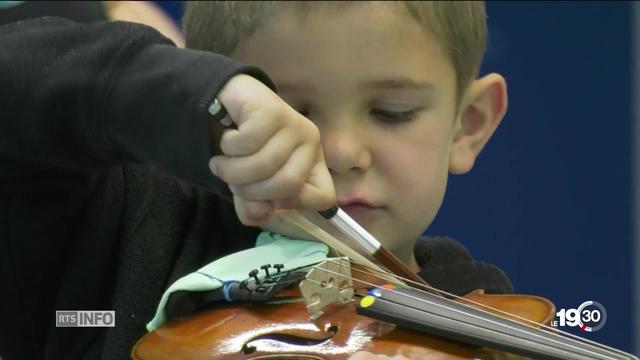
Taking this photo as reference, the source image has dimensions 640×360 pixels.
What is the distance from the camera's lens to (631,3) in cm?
116

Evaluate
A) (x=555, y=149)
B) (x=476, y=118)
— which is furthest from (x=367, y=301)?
(x=555, y=149)

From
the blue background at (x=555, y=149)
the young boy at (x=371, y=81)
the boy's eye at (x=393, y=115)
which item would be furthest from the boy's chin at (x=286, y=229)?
the blue background at (x=555, y=149)

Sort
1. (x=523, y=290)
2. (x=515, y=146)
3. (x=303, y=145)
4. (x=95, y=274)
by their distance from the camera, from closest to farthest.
A: (x=303, y=145) → (x=95, y=274) → (x=523, y=290) → (x=515, y=146)

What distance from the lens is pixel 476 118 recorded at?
812 mm

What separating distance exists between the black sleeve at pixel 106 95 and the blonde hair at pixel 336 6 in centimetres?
15

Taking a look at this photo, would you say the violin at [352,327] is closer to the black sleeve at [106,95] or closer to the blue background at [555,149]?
the black sleeve at [106,95]

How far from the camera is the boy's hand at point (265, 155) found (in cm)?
48

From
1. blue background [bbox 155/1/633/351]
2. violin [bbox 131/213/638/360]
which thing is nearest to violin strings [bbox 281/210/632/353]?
violin [bbox 131/213/638/360]

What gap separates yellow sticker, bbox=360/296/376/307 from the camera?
0.52m

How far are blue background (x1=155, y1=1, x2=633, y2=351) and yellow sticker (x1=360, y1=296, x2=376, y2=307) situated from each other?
2.08ft

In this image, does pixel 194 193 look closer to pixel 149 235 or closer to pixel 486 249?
pixel 149 235

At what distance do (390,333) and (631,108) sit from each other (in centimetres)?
79

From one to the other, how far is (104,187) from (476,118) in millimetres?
341

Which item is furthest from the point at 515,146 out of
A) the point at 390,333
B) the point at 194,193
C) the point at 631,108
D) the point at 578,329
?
the point at 390,333
